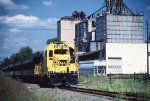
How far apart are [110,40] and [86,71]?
37.1ft

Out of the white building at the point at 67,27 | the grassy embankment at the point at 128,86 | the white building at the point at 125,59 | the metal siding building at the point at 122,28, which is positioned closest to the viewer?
the grassy embankment at the point at 128,86

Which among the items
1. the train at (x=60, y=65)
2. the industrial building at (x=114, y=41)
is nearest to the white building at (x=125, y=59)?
the industrial building at (x=114, y=41)

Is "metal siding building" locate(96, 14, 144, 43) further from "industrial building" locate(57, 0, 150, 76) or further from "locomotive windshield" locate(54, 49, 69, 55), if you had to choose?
"locomotive windshield" locate(54, 49, 69, 55)

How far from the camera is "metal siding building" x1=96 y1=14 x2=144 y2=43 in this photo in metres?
69.1

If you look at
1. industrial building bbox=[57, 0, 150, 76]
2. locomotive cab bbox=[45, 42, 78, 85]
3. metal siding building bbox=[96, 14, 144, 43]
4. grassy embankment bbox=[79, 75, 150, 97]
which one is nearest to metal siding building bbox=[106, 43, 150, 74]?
industrial building bbox=[57, 0, 150, 76]

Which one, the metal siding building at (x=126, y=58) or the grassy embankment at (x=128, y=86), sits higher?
the metal siding building at (x=126, y=58)

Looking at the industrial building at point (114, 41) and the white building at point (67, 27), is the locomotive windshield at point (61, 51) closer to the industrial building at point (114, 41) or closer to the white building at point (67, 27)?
the industrial building at point (114, 41)

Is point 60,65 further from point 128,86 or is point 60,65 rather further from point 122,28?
point 122,28

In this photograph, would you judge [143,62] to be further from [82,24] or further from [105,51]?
[82,24]

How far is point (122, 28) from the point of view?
69.9m

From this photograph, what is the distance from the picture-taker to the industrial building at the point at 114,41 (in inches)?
2437

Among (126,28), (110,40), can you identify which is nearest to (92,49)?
(110,40)

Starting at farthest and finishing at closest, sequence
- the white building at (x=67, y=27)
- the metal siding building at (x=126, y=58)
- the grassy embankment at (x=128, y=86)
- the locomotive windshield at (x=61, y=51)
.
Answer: the white building at (x=67, y=27) → the metal siding building at (x=126, y=58) → the locomotive windshield at (x=61, y=51) → the grassy embankment at (x=128, y=86)

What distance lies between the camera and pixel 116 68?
6156cm
